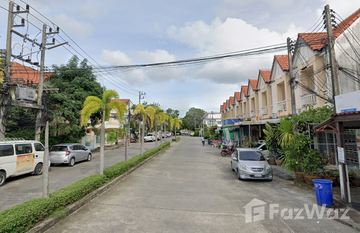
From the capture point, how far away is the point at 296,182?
9.76 metres

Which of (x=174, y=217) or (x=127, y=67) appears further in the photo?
(x=127, y=67)

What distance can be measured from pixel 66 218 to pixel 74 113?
13.7 m

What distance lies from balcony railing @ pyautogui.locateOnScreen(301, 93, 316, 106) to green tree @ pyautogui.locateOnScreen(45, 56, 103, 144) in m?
16.2

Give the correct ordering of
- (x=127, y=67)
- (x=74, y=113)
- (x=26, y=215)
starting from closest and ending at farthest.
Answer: (x=26, y=215)
(x=127, y=67)
(x=74, y=113)

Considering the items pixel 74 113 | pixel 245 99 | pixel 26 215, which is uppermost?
pixel 245 99

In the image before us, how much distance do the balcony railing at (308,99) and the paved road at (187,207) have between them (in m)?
6.02

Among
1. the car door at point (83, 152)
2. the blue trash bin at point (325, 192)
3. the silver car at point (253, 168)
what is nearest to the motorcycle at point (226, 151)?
the silver car at point (253, 168)

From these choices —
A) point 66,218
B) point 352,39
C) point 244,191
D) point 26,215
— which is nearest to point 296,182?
point 244,191

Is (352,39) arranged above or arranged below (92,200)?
above

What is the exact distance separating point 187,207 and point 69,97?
1532 cm

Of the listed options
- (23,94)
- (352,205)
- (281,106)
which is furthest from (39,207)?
(281,106)

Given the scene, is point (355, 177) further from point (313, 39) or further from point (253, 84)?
point (253, 84)

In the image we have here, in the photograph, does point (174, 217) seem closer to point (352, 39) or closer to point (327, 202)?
point (327, 202)

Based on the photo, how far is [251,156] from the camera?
10.8 m
